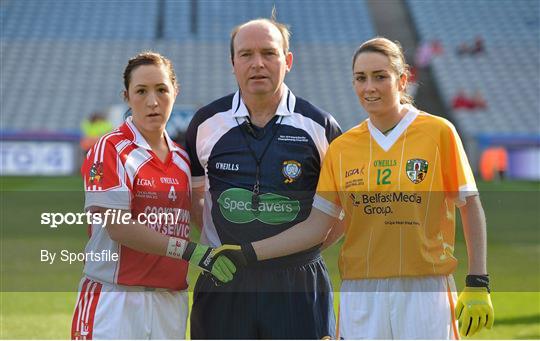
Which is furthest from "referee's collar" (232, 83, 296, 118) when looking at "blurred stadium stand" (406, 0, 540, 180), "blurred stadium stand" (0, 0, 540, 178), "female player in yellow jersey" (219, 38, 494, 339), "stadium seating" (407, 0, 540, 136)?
"stadium seating" (407, 0, 540, 136)

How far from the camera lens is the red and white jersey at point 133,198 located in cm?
347

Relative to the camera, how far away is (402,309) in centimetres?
333

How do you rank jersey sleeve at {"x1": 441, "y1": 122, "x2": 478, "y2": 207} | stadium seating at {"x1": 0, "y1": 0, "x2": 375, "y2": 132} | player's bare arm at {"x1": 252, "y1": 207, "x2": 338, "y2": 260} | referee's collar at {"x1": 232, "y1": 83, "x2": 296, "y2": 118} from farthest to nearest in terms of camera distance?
stadium seating at {"x1": 0, "y1": 0, "x2": 375, "y2": 132}
referee's collar at {"x1": 232, "y1": 83, "x2": 296, "y2": 118}
player's bare arm at {"x1": 252, "y1": 207, "x2": 338, "y2": 260}
jersey sleeve at {"x1": 441, "y1": 122, "x2": 478, "y2": 207}

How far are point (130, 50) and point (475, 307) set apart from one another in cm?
2697

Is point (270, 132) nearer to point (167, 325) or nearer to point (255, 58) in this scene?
point (255, 58)

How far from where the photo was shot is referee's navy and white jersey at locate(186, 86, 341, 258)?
12.1 feet

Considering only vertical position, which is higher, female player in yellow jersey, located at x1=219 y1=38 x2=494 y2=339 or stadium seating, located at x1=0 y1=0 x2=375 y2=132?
stadium seating, located at x1=0 y1=0 x2=375 y2=132

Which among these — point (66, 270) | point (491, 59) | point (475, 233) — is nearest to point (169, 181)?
point (475, 233)

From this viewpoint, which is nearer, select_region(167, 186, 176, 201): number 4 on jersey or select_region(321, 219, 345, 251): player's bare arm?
select_region(167, 186, 176, 201): number 4 on jersey

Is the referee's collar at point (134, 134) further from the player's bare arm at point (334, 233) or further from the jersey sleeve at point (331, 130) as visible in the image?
the player's bare arm at point (334, 233)

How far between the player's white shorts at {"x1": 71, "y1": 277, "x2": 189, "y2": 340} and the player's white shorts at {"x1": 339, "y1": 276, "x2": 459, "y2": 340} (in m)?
0.83

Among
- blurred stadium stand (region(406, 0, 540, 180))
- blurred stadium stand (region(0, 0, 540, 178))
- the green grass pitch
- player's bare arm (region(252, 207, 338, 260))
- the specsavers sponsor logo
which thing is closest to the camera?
player's bare arm (region(252, 207, 338, 260))

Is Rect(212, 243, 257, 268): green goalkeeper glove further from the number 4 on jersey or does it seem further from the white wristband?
the number 4 on jersey

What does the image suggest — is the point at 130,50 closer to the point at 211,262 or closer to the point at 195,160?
the point at 195,160
